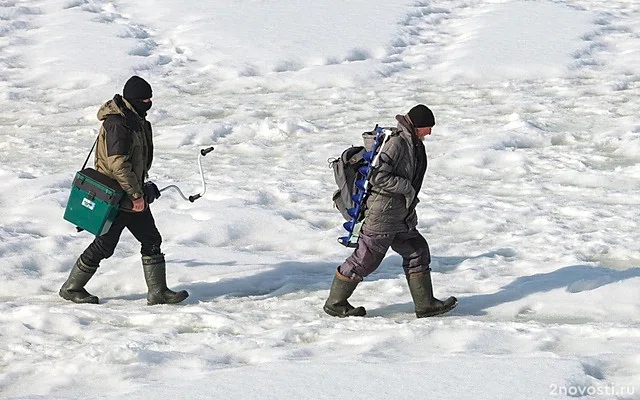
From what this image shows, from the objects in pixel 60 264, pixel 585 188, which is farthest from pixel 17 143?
pixel 585 188

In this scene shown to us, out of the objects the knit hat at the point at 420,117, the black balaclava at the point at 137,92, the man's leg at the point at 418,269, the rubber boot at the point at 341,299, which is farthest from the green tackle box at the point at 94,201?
the knit hat at the point at 420,117

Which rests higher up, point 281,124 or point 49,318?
point 49,318

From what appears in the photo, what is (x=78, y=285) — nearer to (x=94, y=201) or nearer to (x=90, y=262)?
(x=90, y=262)

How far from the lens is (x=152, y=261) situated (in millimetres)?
7309

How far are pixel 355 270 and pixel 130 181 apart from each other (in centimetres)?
176

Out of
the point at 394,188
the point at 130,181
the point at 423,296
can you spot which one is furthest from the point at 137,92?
the point at 423,296

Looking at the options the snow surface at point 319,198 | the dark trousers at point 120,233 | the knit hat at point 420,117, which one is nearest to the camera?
the snow surface at point 319,198

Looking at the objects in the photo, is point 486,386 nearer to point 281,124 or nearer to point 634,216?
point 634,216

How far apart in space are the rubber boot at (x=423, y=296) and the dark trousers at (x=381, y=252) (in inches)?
2.1

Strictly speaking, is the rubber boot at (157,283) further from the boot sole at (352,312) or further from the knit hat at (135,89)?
the knit hat at (135,89)

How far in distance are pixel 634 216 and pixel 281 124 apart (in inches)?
213

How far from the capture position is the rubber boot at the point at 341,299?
22.8 ft

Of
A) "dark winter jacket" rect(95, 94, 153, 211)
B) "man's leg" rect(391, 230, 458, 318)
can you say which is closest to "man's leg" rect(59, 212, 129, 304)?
"dark winter jacket" rect(95, 94, 153, 211)

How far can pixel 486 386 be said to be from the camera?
16.6 feet
